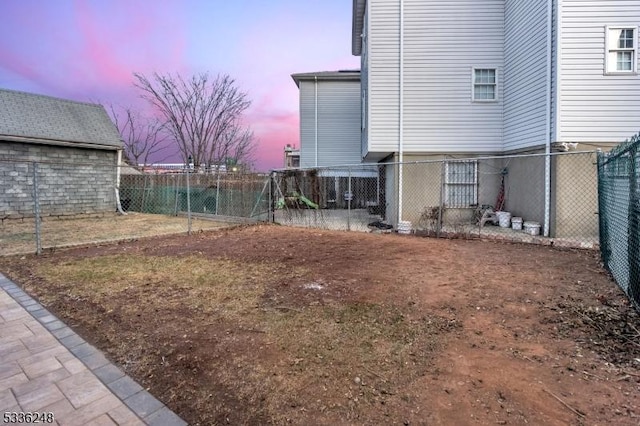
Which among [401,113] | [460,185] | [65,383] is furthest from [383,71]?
[65,383]

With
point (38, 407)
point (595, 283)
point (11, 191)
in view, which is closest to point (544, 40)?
point (595, 283)

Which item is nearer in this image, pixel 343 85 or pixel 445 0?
pixel 445 0

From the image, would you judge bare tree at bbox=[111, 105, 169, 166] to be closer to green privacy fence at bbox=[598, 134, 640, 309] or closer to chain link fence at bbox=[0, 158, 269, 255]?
chain link fence at bbox=[0, 158, 269, 255]

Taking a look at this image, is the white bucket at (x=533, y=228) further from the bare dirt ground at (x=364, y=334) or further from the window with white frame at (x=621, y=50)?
the window with white frame at (x=621, y=50)

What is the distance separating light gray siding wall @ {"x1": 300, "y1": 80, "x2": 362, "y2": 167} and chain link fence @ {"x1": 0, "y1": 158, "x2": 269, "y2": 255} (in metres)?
8.21

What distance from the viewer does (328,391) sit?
7.84 ft

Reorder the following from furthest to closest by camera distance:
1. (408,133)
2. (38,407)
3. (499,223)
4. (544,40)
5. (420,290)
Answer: (408,133) < (499,223) < (544,40) < (420,290) < (38,407)

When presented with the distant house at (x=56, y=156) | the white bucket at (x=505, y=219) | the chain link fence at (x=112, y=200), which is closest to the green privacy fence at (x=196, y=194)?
the chain link fence at (x=112, y=200)

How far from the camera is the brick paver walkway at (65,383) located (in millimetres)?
2230

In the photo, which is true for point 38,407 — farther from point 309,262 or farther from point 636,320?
point 636,320

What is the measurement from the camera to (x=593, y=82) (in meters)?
8.66

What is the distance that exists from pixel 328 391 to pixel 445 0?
1236 centimetres

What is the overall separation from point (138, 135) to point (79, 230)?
77.0 ft

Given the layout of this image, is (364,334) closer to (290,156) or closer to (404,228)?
(404,228)
